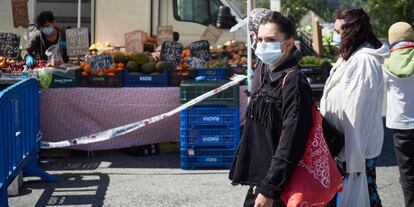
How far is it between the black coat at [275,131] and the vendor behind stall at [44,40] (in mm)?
5464

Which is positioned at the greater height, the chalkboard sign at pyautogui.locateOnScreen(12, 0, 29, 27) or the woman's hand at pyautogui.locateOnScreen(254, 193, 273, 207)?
the chalkboard sign at pyautogui.locateOnScreen(12, 0, 29, 27)

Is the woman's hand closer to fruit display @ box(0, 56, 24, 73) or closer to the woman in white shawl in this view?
the woman in white shawl

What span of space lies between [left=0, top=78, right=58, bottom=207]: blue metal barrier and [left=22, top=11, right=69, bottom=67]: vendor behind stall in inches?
69.0

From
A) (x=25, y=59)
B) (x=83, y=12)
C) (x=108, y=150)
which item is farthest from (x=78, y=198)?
(x=83, y=12)

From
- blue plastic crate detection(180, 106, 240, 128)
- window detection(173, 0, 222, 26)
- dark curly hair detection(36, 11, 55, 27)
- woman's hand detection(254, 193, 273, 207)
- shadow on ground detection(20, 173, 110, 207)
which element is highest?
window detection(173, 0, 222, 26)

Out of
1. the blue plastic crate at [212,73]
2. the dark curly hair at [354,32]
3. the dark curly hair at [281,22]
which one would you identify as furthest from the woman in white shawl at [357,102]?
the blue plastic crate at [212,73]

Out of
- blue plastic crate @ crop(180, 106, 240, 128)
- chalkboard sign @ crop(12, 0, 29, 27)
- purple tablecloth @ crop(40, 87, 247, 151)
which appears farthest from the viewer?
chalkboard sign @ crop(12, 0, 29, 27)

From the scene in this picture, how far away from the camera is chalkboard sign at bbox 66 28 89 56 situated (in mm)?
7887

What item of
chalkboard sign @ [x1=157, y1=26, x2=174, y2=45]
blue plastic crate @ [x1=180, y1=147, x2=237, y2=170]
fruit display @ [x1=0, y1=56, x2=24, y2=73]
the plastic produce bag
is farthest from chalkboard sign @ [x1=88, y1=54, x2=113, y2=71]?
chalkboard sign @ [x1=157, y1=26, x2=174, y2=45]

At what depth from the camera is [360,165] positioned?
3561 mm

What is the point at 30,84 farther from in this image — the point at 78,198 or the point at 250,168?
the point at 250,168

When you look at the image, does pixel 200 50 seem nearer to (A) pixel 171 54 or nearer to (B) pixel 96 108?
(A) pixel 171 54

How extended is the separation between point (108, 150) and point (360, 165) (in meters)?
4.84

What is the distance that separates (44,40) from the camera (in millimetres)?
8258
